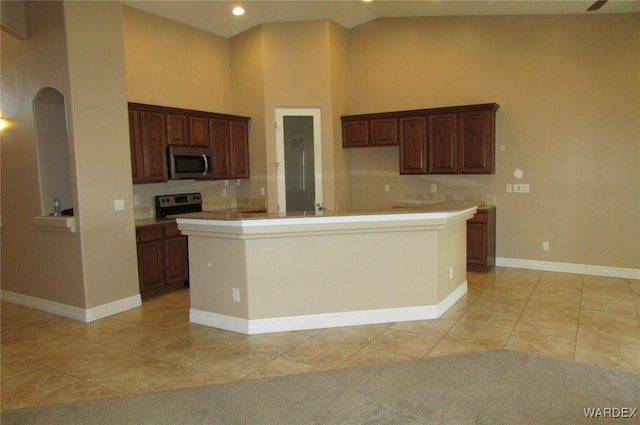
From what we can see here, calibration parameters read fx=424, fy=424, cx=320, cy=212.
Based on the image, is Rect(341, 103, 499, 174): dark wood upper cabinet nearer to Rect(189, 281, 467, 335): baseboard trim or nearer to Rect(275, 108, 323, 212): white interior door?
Rect(275, 108, 323, 212): white interior door

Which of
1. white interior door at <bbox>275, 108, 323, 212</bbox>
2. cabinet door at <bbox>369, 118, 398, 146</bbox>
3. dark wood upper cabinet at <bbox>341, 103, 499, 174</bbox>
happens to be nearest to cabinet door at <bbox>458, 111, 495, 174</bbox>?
dark wood upper cabinet at <bbox>341, 103, 499, 174</bbox>

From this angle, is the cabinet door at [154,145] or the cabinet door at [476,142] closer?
the cabinet door at [154,145]

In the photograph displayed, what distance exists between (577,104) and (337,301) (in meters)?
4.27

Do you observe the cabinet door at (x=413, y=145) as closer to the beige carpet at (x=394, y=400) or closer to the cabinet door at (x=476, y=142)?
the cabinet door at (x=476, y=142)

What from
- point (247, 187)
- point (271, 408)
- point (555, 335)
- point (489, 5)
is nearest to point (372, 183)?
point (247, 187)

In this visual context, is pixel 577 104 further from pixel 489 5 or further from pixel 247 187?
pixel 247 187

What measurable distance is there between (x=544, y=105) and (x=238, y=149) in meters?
4.46

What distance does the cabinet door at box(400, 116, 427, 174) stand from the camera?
6.30 metres

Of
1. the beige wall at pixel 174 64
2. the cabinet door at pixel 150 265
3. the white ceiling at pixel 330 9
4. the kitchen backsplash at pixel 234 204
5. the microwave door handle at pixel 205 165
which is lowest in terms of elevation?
the cabinet door at pixel 150 265

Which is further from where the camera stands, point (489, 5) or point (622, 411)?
point (489, 5)

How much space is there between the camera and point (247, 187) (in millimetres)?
6910

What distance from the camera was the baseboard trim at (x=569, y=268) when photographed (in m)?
5.50

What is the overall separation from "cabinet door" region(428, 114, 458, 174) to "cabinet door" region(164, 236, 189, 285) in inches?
146

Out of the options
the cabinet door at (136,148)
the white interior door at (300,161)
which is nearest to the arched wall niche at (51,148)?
the cabinet door at (136,148)
